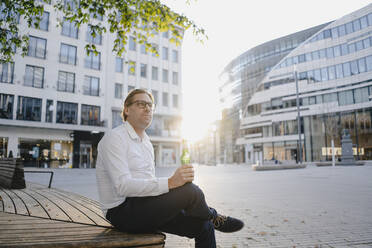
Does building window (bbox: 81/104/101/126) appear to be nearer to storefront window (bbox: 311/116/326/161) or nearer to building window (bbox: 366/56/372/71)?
storefront window (bbox: 311/116/326/161)

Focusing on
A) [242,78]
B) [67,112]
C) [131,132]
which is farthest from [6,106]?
[242,78]

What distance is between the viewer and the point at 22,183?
6.58 meters

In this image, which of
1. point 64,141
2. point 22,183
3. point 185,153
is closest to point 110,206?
point 185,153

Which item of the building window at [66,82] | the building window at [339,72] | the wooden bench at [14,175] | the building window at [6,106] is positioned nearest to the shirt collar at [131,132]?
the wooden bench at [14,175]

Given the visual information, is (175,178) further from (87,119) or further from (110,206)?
(87,119)

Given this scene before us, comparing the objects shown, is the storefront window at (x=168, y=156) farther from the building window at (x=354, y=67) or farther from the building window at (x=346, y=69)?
the building window at (x=354, y=67)

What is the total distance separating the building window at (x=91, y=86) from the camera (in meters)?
34.1

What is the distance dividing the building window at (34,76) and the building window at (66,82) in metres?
1.84

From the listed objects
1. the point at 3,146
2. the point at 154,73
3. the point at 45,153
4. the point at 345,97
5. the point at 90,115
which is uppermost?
the point at 154,73

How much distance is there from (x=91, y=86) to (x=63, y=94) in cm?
357

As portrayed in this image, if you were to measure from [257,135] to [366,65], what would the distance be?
79.8 ft

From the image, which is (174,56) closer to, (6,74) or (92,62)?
(92,62)

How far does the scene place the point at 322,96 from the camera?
A: 4981cm

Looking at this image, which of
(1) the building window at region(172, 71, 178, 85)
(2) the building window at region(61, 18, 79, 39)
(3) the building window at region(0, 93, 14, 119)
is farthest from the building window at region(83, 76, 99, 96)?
(1) the building window at region(172, 71, 178, 85)
